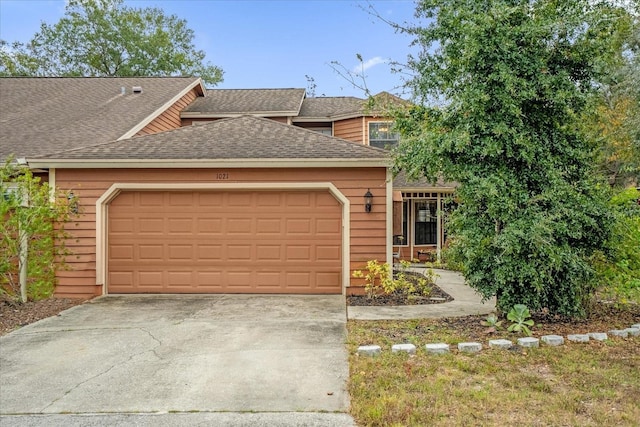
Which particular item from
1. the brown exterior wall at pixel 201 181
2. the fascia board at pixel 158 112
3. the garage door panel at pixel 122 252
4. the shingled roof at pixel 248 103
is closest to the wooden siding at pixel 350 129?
the shingled roof at pixel 248 103

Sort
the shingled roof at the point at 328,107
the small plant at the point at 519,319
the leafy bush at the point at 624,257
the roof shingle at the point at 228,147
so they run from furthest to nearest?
the shingled roof at the point at 328,107
the roof shingle at the point at 228,147
the leafy bush at the point at 624,257
the small plant at the point at 519,319

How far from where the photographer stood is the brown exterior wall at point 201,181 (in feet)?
26.0

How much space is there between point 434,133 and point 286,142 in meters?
3.59

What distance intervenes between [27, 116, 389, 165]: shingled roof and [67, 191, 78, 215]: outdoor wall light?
2.26 feet

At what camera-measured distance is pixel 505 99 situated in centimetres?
540

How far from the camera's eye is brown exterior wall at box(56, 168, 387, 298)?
7930 millimetres

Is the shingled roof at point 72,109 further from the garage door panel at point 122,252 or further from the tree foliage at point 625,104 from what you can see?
the tree foliage at point 625,104

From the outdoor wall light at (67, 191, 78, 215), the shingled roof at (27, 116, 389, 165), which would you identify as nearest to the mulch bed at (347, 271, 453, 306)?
the shingled roof at (27, 116, 389, 165)

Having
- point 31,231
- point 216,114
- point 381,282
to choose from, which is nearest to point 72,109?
point 216,114

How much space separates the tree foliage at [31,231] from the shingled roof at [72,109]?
2.16 meters

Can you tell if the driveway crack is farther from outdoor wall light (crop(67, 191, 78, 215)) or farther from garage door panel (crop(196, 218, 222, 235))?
outdoor wall light (crop(67, 191, 78, 215))

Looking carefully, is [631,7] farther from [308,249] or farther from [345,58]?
[308,249]

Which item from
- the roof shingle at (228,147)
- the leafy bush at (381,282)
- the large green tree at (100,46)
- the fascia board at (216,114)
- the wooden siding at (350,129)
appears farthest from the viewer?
the large green tree at (100,46)

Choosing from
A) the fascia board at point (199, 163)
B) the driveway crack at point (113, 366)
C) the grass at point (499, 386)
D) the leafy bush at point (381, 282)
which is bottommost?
A: the driveway crack at point (113, 366)
